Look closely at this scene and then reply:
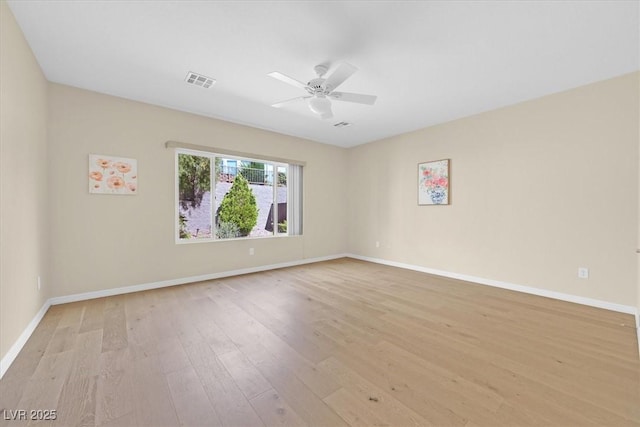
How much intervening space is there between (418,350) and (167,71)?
12.2ft

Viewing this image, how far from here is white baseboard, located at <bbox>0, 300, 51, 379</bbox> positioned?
182 centimetres

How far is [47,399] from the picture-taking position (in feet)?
5.14

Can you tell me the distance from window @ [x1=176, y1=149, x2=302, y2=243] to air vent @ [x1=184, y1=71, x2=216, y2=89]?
1.25m

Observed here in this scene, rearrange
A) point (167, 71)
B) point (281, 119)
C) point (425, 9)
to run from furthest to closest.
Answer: point (281, 119) → point (167, 71) → point (425, 9)

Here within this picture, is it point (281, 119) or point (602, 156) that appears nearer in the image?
point (602, 156)

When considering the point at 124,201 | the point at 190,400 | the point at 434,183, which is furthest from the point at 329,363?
the point at 434,183

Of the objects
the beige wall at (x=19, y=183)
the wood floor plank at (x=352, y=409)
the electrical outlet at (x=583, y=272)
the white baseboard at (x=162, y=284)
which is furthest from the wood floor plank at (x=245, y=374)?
the electrical outlet at (x=583, y=272)

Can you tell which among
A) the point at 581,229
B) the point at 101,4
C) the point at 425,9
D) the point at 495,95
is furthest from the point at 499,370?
the point at 101,4

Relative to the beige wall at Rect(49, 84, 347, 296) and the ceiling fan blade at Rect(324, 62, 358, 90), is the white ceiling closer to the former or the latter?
the ceiling fan blade at Rect(324, 62, 358, 90)

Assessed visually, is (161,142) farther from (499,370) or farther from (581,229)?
(581,229)

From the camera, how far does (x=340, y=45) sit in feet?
7.95

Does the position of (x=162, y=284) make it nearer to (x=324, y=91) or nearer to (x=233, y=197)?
(x=233, y=197)

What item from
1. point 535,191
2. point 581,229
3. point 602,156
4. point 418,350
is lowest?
point 418,350

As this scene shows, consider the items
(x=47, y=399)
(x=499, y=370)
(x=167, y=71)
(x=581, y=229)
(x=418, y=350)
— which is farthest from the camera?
(x=581, y=229)
